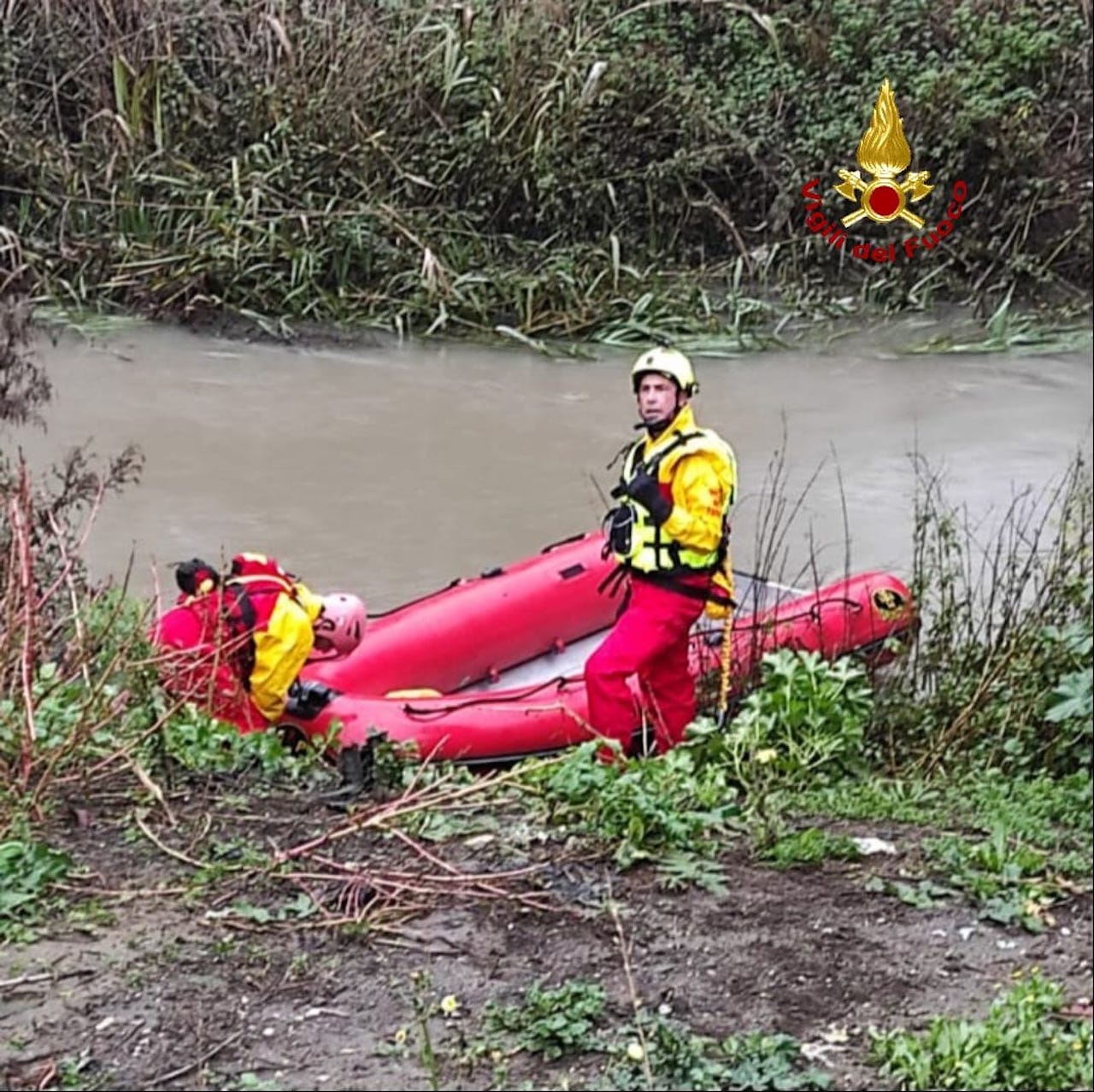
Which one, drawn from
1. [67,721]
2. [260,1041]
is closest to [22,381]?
[67,721]

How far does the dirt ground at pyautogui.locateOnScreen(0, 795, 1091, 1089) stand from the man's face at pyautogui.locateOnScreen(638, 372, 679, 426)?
1.72 meters

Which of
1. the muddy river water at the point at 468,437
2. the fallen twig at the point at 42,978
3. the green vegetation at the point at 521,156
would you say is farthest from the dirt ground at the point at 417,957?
the muddy river water at the point at 468,437

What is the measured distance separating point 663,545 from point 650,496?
0.13 metres

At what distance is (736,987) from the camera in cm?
239

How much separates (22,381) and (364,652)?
1261 mm

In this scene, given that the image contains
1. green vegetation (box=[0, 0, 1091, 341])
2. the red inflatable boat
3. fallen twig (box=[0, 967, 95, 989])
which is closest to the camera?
fallen twig (box=[0, 967, 95, 989])

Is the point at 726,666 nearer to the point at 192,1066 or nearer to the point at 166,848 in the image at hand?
the point at 166,848

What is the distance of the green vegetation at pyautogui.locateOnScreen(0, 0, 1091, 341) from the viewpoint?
3705 mm

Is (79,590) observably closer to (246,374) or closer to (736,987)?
(736,987)

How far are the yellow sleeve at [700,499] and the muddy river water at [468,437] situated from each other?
1.98 m

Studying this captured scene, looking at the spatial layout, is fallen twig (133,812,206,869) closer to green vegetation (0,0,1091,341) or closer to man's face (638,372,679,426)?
green vegetation (0,0,1091,341)

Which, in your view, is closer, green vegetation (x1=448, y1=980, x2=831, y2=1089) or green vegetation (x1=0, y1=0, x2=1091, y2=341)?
green vegetation (x1=448, y1=980, x2=831, y2=1089)

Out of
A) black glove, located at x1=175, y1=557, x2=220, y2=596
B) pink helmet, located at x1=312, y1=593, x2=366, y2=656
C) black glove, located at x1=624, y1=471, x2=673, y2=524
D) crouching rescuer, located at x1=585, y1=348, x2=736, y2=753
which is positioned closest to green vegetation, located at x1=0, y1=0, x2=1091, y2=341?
crouching rescuer, located at x1=585, y1=348, x2=736, y2=753

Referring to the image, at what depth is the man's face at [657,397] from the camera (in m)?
4.43
